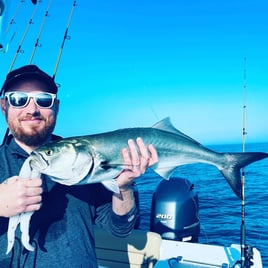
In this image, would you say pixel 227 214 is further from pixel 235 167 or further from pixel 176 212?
pixel 235 167

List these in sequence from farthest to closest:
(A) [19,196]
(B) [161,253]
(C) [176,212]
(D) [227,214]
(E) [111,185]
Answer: (D) [227,214]
(C) [176,212]
(B) [161,253]
(E) [111,185]
(A) [19,196]

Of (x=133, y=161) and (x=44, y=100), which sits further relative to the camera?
(x=44, y=100)

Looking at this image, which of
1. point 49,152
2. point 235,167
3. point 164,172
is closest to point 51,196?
point 49,152

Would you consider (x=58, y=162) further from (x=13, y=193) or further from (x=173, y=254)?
(x=173, y=254)

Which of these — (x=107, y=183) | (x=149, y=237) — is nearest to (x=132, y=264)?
(x=149, y=237)

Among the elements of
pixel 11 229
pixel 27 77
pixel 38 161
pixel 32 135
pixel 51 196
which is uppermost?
pixel 27 77

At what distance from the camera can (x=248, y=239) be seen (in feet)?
27.0

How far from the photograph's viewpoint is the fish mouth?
2.27 m

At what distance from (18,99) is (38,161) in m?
0.88

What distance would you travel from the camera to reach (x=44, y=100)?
9.55 ft

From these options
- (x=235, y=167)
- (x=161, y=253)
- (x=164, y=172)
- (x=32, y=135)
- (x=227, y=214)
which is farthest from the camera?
(x=227, y=214)

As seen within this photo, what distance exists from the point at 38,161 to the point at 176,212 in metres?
3.92

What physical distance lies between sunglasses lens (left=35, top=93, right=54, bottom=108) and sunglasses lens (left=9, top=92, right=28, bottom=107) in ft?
0.36

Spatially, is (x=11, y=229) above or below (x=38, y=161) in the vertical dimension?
below
